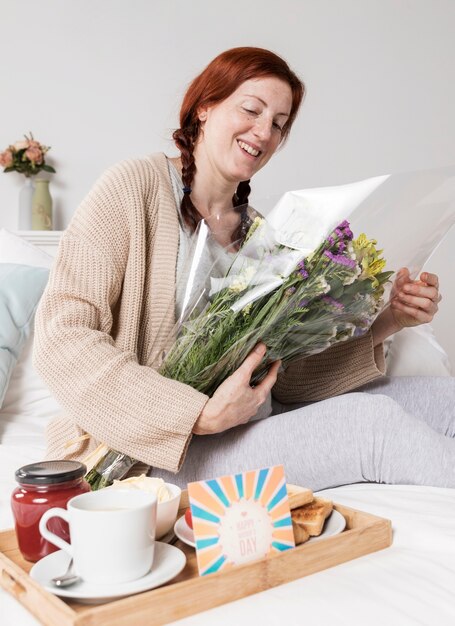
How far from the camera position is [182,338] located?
128 centimetres

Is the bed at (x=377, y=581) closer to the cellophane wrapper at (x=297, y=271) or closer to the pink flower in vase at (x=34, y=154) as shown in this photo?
the cellophane wrapper at (x=297, y=271)

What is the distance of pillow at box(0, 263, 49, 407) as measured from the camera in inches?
70.9

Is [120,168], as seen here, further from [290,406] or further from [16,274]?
[290,406]

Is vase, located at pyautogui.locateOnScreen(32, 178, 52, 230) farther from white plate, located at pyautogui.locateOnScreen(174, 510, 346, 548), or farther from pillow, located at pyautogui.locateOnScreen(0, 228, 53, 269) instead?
white plate, located at pyautogui.locateOnScreen(174, 510, 346, 548)

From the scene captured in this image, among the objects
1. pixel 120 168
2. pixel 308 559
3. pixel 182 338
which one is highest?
pixel 120 168

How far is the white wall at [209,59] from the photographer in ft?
8.70

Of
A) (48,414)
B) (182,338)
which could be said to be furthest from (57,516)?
(48,414)

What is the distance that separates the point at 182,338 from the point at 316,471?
346 mm

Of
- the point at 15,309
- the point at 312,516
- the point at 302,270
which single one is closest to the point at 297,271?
the point at 302,270

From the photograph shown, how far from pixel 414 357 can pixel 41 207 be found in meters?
1.46

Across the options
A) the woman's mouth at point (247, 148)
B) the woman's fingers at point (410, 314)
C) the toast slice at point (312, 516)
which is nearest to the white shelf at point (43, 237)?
the woman's mouth at point (247, 148)

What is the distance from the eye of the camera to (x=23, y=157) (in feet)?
8.38

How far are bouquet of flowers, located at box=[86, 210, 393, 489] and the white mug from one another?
509 millimetres

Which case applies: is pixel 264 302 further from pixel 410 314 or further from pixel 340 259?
pixel 410 314
